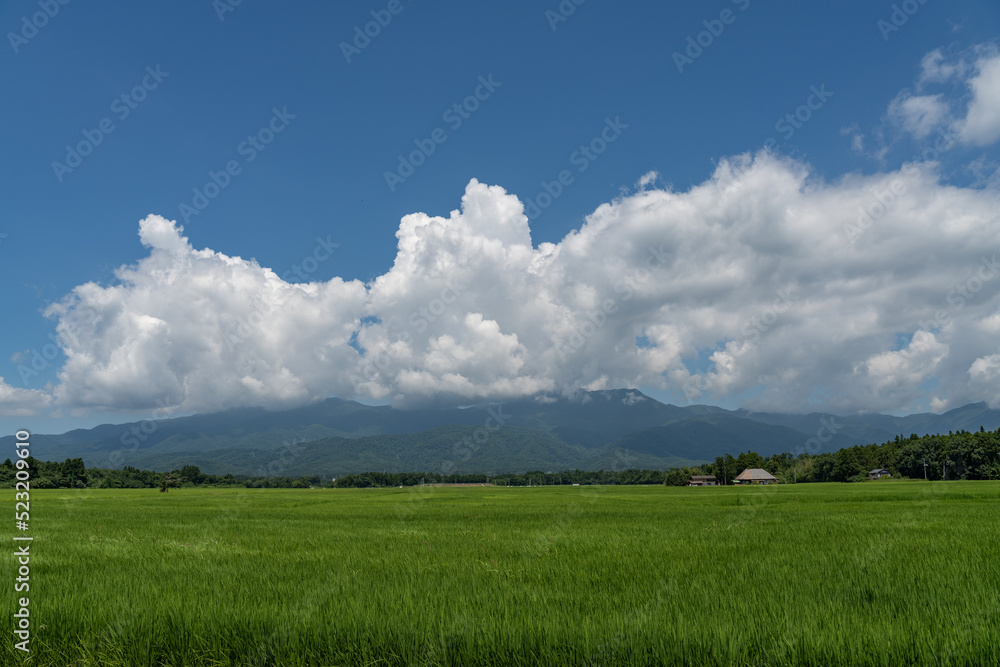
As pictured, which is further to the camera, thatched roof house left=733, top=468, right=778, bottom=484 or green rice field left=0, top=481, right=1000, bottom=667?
thatched roof house left=733, top=468, right=778, bottom=484

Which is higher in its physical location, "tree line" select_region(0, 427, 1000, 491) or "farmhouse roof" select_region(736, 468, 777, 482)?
"tree line" select_region(0, 427, 1000, 491)

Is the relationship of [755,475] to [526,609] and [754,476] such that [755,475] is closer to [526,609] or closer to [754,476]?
[754,476]

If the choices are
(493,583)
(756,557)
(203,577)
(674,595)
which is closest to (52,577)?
(203,577)

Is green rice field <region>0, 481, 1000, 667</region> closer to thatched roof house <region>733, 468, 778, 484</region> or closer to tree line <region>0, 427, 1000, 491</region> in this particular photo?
tree line <region>0, 427, 1000, 491</region>

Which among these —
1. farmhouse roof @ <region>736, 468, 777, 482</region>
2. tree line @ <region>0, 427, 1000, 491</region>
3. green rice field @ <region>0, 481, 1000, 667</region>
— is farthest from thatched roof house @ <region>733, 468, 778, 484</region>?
green rice field @ <region>0, 481, 1000, 667</region>

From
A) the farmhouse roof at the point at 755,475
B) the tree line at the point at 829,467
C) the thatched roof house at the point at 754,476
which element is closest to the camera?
the tree line at the point at 829,467

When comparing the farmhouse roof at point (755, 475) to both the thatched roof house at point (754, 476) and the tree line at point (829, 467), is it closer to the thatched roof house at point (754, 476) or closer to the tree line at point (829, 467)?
the thatched roof house at point (754, 476)

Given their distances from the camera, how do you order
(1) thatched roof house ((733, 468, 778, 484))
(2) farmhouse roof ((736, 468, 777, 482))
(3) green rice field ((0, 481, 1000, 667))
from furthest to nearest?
1. (2) farmhouse roof ((736, 468, 777, 482))
2. (1) thatched roof house ((733, 468, 778, 484))
3. (3) green rice field ((0, 481, 1000, 667))

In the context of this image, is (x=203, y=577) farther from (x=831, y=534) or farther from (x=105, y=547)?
(x=831, y=534)

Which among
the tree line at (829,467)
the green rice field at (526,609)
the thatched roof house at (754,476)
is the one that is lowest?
the thatched roof house at (754,476)

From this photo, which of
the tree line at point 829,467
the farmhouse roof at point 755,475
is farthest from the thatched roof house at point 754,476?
the tree line at point 829,467

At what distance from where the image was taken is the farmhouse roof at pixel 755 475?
165850 millimetres

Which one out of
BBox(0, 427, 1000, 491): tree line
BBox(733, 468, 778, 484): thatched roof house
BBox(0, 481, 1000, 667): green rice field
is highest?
BBox(0, 481, 1000, 667): green rice field

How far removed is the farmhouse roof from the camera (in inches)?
6530
